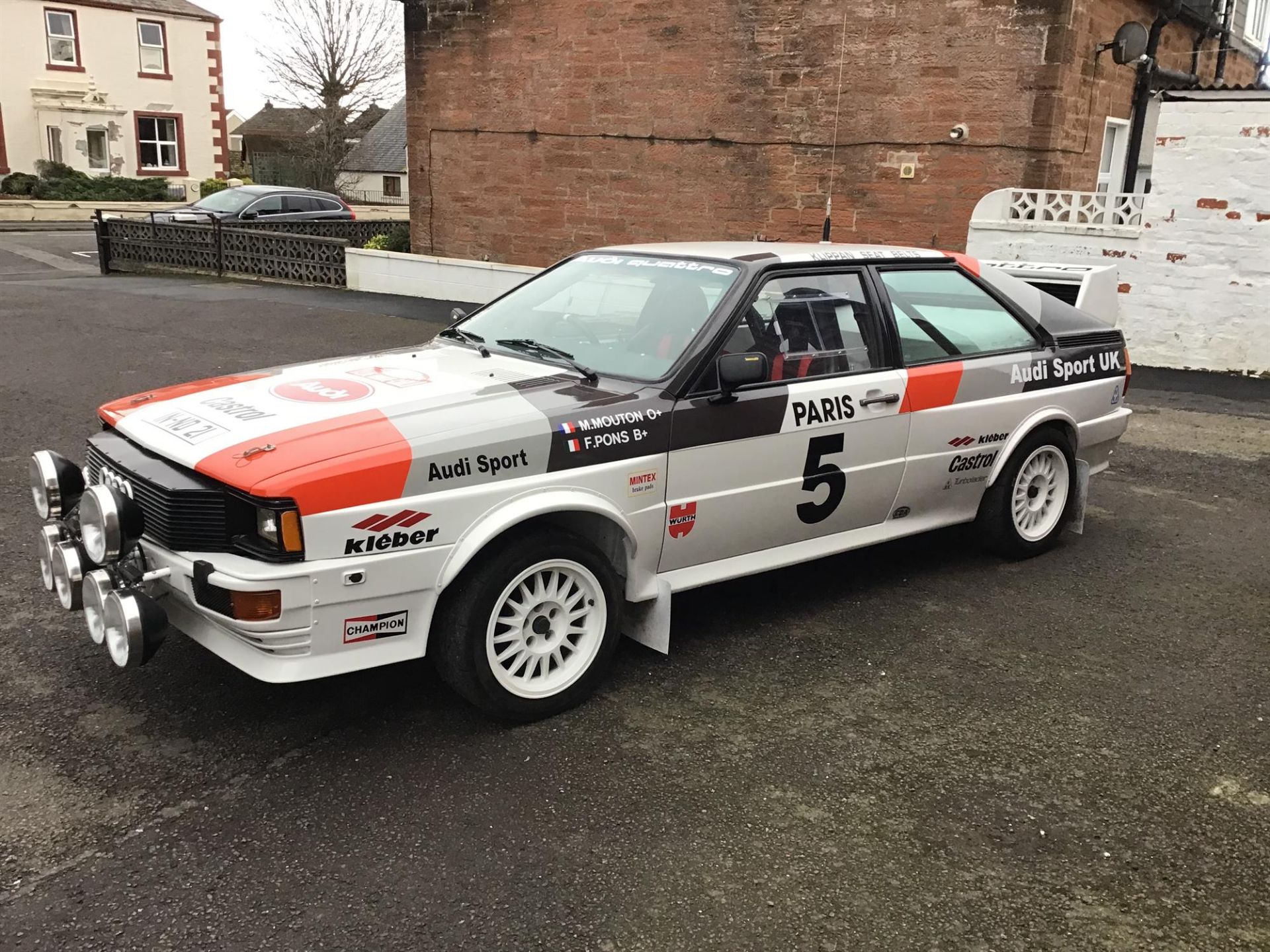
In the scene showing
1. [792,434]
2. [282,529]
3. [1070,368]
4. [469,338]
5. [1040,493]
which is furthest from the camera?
[1040,493]

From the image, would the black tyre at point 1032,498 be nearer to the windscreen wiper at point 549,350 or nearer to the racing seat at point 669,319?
the racing seat at point 669,319

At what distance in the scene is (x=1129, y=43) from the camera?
12.4 meters

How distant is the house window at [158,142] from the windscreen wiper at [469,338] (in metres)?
39.8

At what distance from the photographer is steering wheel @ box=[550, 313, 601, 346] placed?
181 inches

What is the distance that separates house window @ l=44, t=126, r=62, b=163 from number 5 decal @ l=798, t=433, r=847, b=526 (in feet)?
130

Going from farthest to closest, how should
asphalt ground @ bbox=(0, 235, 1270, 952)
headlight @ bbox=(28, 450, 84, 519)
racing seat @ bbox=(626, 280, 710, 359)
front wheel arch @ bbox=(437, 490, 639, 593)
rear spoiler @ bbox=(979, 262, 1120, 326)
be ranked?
rear spoiler @ bbox=(979, 262, 1120, 326) < racing seat @ bbox=(626, 280, 710, 359) < headlight @ bbox=(28, 450, 84, 519) < front wheel arch @ bbox=(437, 490, 639, 593) < asphalt ground @ bbox=(0, 235, 1270, 952)

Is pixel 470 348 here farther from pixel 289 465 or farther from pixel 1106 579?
pixel 1106 579

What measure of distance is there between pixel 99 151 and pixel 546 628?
41369mm

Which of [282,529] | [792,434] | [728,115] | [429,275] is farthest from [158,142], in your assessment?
[282,529]

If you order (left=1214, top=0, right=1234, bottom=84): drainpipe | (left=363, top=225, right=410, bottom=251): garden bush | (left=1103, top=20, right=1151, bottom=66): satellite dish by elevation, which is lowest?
(left=363, top=225, right=410, bottom=251): garden bush

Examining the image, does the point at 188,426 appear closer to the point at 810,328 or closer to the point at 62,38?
the point at 810,328

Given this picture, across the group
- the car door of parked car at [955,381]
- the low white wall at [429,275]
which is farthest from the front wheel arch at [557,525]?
the low white wall at [429,275]

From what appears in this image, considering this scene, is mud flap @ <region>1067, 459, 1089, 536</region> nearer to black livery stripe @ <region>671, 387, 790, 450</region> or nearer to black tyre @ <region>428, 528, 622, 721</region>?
black livery stripe @ <region>671, 387, 790, 450</region>

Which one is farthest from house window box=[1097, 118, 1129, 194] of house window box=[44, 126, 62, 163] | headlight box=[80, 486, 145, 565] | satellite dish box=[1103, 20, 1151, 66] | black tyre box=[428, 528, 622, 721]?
house window box=[44, 126, 62, 163]
